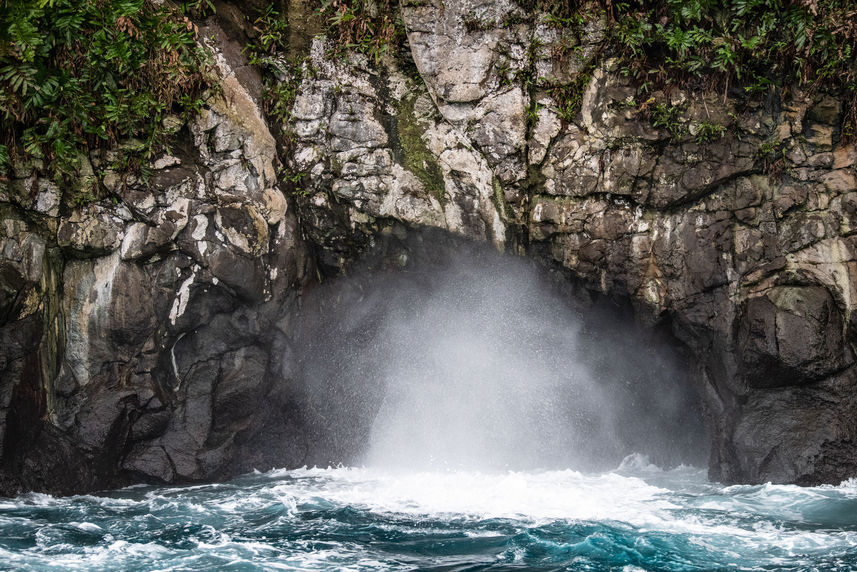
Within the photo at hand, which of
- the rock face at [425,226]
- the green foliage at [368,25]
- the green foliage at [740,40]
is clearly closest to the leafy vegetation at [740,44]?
the green foliage at [740,40]

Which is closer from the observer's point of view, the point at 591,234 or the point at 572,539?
the point at 572,539

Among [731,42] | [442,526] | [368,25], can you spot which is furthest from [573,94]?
[442,526]

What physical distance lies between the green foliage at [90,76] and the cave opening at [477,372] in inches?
133

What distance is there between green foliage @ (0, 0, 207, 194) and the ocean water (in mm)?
4544

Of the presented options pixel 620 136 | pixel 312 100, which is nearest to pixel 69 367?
pixel 312 100

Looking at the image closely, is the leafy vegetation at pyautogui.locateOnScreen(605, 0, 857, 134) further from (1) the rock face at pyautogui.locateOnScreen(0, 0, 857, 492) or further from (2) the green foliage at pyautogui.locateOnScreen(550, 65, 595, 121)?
(2) the green foliage at pyautogui.locateOnScreen(550, 65, 595, 121)

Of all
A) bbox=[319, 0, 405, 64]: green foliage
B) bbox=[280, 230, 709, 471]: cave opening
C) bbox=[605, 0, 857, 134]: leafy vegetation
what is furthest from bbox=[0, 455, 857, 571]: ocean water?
bbox=[319, 0, 405, 64]: green foliage

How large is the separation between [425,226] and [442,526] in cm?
446

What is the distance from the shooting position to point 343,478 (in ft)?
36.5

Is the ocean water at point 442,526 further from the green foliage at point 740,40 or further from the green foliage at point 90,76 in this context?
the green foliage at point 740,40

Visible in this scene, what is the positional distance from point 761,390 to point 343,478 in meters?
5.81

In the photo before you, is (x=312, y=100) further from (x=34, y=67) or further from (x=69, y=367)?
(x=69, y=367)

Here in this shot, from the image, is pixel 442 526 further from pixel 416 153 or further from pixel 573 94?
pixel 573 94

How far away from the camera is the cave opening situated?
1167cm
